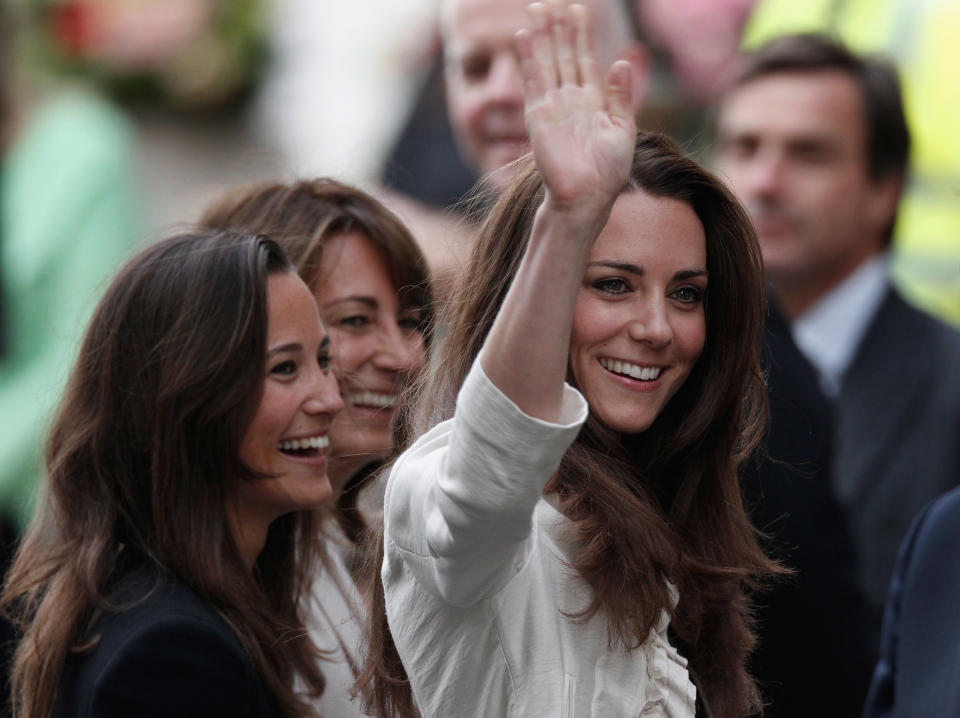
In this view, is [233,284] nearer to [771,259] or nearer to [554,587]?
[554,587]

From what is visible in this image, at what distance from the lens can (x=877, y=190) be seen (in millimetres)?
4828

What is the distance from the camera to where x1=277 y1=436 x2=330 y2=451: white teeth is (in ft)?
10.0

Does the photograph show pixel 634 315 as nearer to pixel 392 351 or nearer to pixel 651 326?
pixel 651 326

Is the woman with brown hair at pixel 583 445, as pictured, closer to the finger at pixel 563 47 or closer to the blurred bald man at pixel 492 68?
the finger at pixel 563 47

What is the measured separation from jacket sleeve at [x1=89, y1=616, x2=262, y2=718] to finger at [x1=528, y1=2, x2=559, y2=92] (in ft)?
3.67

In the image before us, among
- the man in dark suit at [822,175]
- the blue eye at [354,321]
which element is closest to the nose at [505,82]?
the man in dark suit at [822,175]

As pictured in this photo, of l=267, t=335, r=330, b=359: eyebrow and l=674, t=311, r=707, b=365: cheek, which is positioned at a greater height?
l=674, t=311, r=707, b=365: cheek

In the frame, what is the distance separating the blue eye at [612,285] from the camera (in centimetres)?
250

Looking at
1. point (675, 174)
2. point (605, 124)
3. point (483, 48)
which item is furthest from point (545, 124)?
point (483, 48)

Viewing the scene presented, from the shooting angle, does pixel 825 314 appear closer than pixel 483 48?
No

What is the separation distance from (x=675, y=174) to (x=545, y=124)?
54 cm

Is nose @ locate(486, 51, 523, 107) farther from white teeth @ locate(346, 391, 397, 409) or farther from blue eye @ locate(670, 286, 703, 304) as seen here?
blue eye @ locate(670, 286, 703, 304)

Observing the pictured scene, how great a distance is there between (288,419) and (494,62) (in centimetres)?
180

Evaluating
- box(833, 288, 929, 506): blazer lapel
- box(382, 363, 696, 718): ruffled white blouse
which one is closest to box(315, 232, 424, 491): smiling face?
box(382, 363, 696, 718): ruffled white blouse
